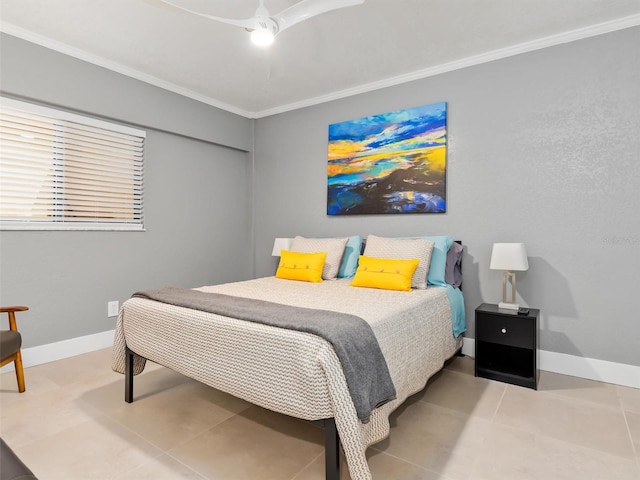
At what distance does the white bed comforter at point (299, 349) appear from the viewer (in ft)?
4.66

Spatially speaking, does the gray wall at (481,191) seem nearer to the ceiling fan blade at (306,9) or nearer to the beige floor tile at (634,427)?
the beige floor tile at (634,427)

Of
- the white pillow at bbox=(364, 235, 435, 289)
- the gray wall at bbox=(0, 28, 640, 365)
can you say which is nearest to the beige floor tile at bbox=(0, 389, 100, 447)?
the gray wall at bbox=(0, 28, 640, 365)

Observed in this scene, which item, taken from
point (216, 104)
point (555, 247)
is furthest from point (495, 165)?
point (216, 104)

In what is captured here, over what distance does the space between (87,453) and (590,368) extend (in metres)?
3.30

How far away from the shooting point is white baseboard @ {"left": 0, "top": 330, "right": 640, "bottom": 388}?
102 inches

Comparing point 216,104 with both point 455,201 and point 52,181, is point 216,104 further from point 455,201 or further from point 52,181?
point 455,201

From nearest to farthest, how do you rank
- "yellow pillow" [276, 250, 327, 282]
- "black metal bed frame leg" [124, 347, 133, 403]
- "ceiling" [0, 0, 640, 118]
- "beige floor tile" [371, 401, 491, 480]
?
"beige floor tile" [371, 401, 491, 480], "black metal bed frame leg" [124, 347, 133, 403], "ceiling" [0, 0, 640, 118], "yellow pillow" [276, 250, 327, 282]

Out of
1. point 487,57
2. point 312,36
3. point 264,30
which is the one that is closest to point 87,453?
point 264,30

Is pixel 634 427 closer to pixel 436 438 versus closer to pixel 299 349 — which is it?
pixel 436 438

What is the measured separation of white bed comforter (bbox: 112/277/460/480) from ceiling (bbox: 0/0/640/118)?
1810mm

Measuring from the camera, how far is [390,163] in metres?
3.55

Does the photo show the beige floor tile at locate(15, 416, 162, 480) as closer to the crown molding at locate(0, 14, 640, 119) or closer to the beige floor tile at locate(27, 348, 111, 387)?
the beige floor tile at locate(27, 348, 111, 387)

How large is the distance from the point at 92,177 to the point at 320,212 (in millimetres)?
2253

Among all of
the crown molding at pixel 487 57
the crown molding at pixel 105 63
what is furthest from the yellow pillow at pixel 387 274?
the crown molding at pixel 105 63
